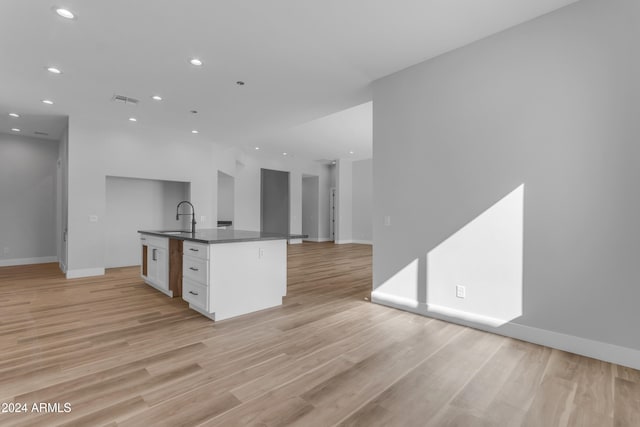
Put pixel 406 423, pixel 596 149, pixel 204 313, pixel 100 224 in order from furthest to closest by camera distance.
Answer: pixel 100 224 → pixel 204 313 → pixel 596 149 → pixel 406 423

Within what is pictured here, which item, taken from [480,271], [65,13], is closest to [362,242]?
[480,271]

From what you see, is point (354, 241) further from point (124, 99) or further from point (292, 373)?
point (292, 373)

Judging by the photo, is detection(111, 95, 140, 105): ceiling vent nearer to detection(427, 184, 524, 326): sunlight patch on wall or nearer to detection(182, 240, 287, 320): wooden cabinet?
detection(182, 240, 287, 320): wooden cabinet

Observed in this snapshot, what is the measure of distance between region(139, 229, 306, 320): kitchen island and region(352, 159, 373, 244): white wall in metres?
8.14

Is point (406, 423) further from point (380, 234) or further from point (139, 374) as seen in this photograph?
point (380, 234)

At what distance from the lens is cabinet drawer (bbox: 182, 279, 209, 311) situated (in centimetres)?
321

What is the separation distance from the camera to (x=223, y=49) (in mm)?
3197

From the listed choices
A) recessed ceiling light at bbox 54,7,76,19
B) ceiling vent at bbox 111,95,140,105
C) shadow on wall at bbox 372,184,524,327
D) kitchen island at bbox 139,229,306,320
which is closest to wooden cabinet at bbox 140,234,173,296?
kitchen island at bbox 139,229,306,320

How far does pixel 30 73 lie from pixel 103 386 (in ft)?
12.9

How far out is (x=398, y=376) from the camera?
209 centimetres

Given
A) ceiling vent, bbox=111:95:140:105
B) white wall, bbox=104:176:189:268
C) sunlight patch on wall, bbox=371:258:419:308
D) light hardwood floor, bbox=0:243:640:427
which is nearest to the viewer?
light hardwood floor, bbox=0:243:640:427

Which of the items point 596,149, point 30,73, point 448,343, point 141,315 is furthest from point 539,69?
point 30,73

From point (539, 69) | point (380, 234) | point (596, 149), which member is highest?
point (539, 69)

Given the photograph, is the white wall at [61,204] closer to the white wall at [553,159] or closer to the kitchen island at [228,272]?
the kitchen island at [228,272]
